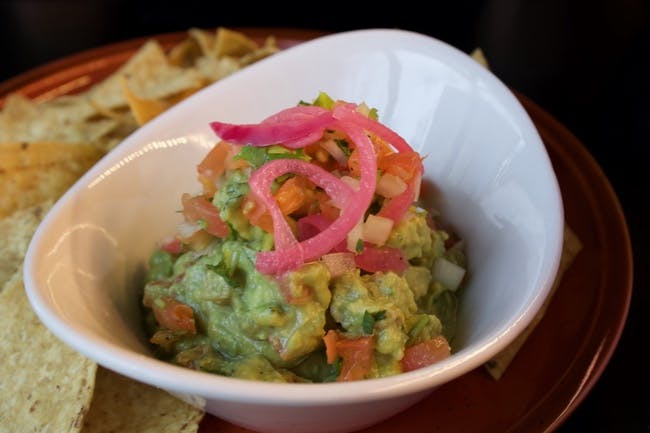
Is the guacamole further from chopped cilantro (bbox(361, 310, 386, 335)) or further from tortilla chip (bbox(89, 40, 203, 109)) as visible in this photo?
tortilla chip (bbox(89, 40, 203, 109))

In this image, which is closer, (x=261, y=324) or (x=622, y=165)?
(x=261, y=324)

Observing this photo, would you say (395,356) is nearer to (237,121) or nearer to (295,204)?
(295,204)

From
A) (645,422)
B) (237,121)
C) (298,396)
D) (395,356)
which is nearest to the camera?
(298,396)

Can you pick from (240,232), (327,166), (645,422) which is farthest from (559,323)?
(240,232)

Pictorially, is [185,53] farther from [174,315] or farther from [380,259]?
[380,259]

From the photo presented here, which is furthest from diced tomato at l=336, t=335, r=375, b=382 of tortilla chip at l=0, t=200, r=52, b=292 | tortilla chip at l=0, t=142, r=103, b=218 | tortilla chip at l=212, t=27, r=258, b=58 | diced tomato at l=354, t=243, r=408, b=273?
tortilla chip at l=212, t=27, r=258, b=58

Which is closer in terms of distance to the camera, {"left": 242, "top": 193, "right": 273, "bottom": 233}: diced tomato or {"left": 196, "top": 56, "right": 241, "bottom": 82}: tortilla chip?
{"left": 242, "top": 193, "right": 273, "bottom": 233}: diced tomato

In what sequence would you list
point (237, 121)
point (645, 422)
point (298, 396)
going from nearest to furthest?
point (298, 396), point (645, 422), point (237, 121)

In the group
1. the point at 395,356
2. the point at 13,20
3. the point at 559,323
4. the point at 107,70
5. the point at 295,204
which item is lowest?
the point at 13,20
